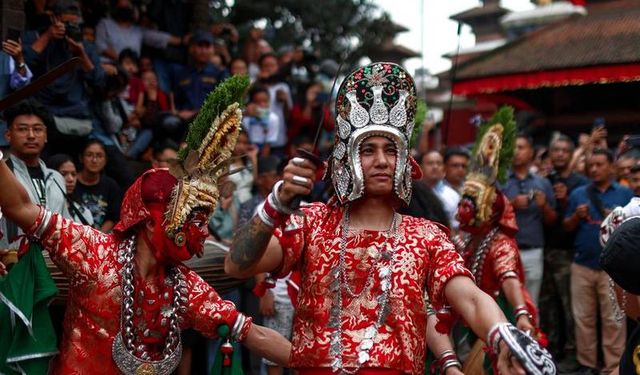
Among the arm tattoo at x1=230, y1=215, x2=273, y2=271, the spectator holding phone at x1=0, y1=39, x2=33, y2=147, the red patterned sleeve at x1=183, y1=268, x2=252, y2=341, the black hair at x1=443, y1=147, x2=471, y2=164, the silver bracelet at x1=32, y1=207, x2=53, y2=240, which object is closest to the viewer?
the arm tattoo at x1=230, y1=215, x2=273, y2=271

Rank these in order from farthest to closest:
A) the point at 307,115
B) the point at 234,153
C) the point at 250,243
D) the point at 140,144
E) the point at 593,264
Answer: the point at 307,115
the point at 593,264
the point at 140,144
the point at 234,153
the point at 250,243

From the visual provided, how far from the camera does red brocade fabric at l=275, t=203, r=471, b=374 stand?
383 cm

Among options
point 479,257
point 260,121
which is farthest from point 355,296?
point 260,121

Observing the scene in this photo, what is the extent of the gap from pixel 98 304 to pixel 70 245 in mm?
299

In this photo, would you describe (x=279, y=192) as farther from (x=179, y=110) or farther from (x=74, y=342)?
(x=179, y=110)

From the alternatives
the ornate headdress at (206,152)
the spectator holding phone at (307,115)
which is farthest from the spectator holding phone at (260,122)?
the ornate headdress at (206,152)

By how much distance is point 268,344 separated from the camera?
4.46 m

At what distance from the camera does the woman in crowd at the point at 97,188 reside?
7007mm

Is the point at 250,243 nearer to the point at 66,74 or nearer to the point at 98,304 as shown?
the point at 98,304

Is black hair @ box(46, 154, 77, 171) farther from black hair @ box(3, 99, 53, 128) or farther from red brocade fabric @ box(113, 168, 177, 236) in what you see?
red brocade fabric @ box(113, 168, 177, 236)

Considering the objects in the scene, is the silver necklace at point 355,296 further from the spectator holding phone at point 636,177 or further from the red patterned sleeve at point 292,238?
the spectator holding phone at point 636,177

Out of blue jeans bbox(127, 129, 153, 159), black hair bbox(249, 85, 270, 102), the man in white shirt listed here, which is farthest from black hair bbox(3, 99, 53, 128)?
black hair bbox(249, 85, 270, 102)

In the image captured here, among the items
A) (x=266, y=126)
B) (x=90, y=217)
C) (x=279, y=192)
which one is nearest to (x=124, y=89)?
(x=266, y=126)

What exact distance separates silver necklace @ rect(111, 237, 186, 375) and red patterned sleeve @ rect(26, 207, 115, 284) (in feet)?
0.43
